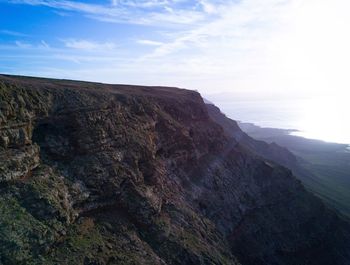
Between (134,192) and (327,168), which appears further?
(327,168)

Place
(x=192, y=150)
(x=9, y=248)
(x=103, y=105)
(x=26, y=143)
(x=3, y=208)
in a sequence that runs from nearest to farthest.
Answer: (x=9, y=248), (x=3, y=208), (x=26, y=143), (x=103, y=105), (x=192, y=150)

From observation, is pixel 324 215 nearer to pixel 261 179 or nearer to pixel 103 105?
pixel 261 179

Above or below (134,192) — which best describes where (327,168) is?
below

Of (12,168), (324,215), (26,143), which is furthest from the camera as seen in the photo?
(324,215)

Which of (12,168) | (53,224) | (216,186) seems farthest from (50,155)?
(216,186)

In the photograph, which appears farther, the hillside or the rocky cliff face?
the hillside

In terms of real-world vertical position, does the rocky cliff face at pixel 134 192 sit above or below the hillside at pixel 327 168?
above

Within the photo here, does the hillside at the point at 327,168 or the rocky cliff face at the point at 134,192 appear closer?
the rocky cliff face at the point at 134,192

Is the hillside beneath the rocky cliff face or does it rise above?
beneath
